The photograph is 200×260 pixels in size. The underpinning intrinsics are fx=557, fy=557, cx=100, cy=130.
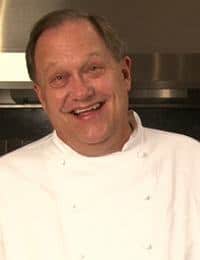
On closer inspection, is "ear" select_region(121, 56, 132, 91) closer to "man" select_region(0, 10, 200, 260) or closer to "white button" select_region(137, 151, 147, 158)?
"man" select_region(0, 10, 200, 260)

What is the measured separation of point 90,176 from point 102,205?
6 cm

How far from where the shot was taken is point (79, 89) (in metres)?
0.91

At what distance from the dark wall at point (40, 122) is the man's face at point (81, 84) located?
86 centimetres

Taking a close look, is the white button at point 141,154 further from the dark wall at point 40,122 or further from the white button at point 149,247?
the dark wall at point 40,122

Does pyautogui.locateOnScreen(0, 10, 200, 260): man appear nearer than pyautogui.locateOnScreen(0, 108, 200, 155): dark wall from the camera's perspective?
Yes

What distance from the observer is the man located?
3.07 feet

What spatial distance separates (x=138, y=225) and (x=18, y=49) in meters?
0.58

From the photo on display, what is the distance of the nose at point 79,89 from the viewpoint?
91 centimetres

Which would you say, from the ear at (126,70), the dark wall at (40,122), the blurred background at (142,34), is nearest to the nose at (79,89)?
the ear at (126,70)

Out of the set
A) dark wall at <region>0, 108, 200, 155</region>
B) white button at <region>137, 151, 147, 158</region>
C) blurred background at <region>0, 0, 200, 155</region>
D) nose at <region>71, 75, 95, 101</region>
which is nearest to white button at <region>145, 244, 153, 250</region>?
white button at <region>137, 151, 147, 158</region>

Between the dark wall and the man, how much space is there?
2.62 feet

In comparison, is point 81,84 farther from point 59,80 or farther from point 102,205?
point 102,205

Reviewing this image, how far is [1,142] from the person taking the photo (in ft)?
6.12

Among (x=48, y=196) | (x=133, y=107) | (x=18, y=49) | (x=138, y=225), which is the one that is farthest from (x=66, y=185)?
(x=133, y=107)
